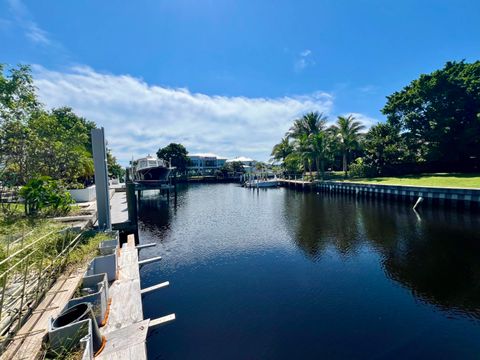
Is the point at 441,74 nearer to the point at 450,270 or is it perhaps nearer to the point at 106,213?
the point at 450,270

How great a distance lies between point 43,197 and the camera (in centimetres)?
1145

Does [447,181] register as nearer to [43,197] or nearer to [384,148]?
[384,148]

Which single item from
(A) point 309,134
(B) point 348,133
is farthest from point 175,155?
(B) point 348,133

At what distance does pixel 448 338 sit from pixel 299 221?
11.9 m

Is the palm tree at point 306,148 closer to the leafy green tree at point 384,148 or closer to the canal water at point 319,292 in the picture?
the leafy green tree at point 384,148

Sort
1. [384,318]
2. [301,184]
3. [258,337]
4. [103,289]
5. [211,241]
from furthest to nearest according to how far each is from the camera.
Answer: [301,184] → [211,241] → [384,318] → [258,337] → [103,289]

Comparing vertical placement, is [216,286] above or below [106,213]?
below

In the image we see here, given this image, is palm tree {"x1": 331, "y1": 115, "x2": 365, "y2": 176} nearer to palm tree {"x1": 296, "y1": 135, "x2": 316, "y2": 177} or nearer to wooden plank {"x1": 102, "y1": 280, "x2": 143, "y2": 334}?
palm tree {"x1": 296, "y1": 135, "x2": 316, "y2": 177}

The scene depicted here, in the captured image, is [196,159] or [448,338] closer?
[448,338]

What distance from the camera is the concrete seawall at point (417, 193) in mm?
17375

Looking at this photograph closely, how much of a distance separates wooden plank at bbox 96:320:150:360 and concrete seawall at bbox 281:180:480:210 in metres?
22.0

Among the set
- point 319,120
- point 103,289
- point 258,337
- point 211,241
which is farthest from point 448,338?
point 319,120

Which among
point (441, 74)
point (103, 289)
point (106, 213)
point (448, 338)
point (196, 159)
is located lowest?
point (448, 338)

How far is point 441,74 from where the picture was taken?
30609mm
